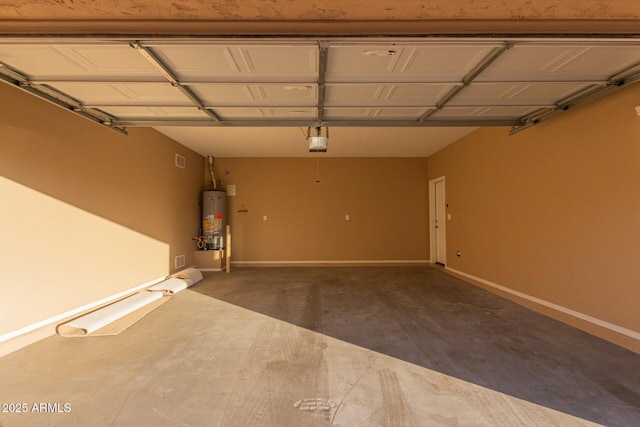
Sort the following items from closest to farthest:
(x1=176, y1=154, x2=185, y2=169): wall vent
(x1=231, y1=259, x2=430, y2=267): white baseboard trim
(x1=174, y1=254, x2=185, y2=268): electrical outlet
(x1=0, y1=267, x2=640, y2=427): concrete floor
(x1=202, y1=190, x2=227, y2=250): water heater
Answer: (x1=0, y1=267, x2=640, y2=427): concrete floor → (x1=174, y1=254, x2=185, y2=268): electrical outlet → (x1=176, y1=154, x2=185, y2=169): wall vent → (x1=202, y1=190, x2=227, y2=250): water heater → (x1=231, y1=259, x2=430, y2=267): white baseboard trim

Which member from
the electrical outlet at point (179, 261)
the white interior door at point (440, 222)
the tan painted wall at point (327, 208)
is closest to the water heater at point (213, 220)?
the tan painted wall at point (327, 208)

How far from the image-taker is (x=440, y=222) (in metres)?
6.44

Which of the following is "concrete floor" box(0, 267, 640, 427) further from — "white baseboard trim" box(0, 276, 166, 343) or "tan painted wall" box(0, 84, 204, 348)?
"tan painted wall" box(0, 84, 204, 348)

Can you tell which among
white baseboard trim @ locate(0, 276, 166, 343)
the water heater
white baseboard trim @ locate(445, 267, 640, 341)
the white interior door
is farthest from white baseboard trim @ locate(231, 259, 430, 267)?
white baseboard trim @ locate(0, 276, 166, 343)

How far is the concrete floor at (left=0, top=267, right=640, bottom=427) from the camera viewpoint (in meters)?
1.66

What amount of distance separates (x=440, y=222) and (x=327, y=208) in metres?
2.68

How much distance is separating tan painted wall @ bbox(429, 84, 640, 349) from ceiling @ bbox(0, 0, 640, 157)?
344 millimetres

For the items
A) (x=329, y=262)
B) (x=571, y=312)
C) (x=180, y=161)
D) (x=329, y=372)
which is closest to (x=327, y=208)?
(x=329, y=262)

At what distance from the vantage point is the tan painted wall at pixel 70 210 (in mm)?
2582

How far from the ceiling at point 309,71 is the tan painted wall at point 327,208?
123 inches

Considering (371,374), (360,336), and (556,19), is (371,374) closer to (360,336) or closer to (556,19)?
(360,336)

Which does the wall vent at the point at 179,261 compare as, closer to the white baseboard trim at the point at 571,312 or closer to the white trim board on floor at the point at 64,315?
the white trim board on floor at the point at 64,315

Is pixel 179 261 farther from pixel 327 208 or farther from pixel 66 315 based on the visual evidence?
pixel 327 208

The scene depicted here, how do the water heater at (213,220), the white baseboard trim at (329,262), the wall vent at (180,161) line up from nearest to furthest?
the wall vent at (180,161) < the water heater at (213,220) < the white baseboard trim at (329,262)
